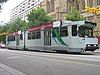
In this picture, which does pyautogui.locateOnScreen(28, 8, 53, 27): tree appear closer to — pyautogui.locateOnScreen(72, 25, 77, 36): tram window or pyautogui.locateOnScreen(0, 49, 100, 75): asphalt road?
pyautogui.locateOnScreen(72, 25, 77, 36): tram window

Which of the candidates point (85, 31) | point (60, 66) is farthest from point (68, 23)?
point (60, 66)

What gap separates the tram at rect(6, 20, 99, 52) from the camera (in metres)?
33.8

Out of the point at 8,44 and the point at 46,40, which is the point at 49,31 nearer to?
the point at 46,40

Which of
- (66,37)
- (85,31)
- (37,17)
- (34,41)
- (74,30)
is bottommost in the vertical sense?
(34,41)

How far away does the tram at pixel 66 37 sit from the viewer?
3378 centimetres

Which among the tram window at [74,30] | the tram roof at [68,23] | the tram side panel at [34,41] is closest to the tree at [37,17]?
the tram side panel at [34,41]

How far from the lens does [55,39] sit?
38406 mm

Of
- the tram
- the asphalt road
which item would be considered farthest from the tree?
the asphalt road

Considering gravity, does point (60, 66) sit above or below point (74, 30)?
below

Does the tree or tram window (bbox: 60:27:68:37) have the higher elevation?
the tree

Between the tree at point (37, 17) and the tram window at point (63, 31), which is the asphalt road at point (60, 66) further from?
the tree at point (37, 17)

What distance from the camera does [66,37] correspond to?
35812mm

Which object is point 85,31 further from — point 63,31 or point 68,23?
point 63,31

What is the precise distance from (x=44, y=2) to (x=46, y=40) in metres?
58.8
